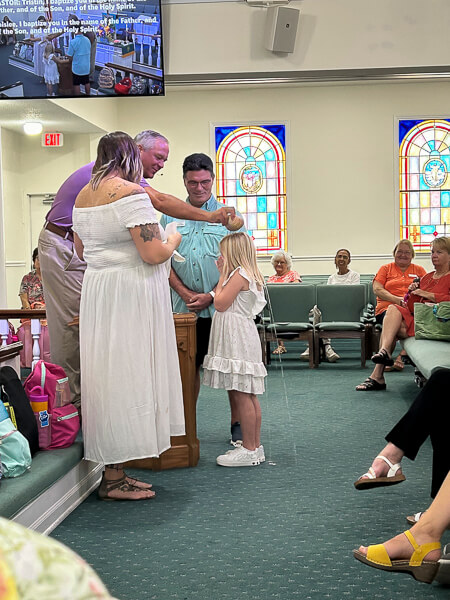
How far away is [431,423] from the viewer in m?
3.16

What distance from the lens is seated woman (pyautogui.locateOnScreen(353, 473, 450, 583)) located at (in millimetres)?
2656

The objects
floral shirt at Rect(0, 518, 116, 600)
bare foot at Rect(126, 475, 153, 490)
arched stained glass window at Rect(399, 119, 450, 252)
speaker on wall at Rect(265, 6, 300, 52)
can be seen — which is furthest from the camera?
arched stained glass window at Rect(399, 119, 450, 252)

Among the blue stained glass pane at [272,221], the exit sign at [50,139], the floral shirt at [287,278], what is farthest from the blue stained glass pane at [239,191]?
the floral shirt at [287,278]

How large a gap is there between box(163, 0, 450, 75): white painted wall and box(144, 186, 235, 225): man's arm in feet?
9.27

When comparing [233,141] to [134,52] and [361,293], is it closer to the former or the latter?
[361,293]

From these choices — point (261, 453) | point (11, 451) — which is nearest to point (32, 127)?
point (261, 453)

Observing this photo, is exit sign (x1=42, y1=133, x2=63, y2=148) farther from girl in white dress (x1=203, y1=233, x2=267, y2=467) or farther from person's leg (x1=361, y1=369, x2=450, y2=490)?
person's leg (x1=361, y1=369, x2=450, y2=490)

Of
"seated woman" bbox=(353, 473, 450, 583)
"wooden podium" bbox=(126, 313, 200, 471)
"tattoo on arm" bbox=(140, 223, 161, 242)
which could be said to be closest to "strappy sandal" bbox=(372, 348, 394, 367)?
"wooden podium" bbox=(126, 313, 200, 471)

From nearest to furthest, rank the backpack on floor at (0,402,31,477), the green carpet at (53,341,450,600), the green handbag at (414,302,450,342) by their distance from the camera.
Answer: the green carpet at (53,341,450,600) → the backpack on floor at (0,402,31,477) → the green handbag at (414,302,450,342)

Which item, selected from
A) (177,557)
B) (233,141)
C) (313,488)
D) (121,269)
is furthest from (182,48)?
(233,141)

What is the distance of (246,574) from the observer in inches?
116

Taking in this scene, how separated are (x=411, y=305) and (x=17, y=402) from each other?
4.12m

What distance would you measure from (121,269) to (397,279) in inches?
195

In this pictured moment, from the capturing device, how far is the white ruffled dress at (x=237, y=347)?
448 cm
